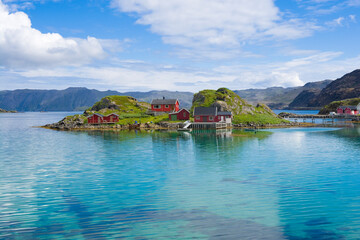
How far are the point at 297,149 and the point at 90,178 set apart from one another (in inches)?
1647

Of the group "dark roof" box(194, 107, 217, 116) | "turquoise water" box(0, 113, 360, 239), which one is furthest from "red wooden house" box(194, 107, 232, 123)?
"turquoise water" box(0, 113, 360, 239)

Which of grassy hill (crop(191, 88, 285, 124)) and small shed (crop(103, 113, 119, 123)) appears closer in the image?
small shed (crop(103, 113, 119, 123))

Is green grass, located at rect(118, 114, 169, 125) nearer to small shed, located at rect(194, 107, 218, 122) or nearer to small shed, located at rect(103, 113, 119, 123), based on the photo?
small shed, located at rect(103, 113, 119, 123)

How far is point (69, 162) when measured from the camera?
43.8 m

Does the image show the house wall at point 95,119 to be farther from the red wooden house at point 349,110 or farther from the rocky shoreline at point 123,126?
the red wooden house at point 349,110

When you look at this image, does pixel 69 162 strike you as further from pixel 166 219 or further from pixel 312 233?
pixel 312 233

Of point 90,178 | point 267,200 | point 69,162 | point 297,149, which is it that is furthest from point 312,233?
point 297,149

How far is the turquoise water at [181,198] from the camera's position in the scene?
60.6 ft

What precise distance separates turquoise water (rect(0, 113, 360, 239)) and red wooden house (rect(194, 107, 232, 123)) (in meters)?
63.2

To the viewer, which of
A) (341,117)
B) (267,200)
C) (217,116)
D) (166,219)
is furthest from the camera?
(341,117)

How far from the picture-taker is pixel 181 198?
997 inches

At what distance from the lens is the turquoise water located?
18486 millimetres

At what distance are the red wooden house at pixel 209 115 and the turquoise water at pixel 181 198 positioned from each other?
207ft

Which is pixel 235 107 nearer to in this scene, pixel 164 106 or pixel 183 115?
pixel 183 115
